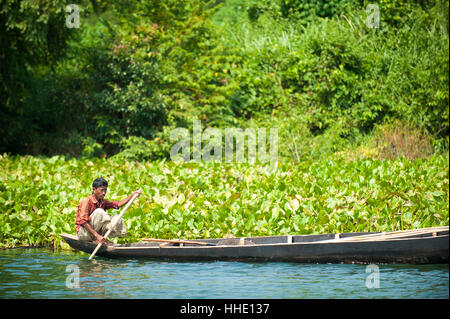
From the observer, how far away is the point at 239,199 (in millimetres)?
10867

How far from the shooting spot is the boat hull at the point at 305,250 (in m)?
8.14

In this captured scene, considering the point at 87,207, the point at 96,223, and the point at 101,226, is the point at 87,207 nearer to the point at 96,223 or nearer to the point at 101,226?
the point at 96,223

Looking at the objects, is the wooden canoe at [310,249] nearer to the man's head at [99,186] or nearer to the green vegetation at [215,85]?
the man's head at [99,186]

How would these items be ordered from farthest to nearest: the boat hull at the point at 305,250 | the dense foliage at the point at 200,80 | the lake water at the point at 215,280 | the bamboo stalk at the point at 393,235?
the dense foliage at the point at 200,80
the bamboo stalk at the point at 393,235
the boat hull at the point at 305,250
the lake water at the point at 215,280

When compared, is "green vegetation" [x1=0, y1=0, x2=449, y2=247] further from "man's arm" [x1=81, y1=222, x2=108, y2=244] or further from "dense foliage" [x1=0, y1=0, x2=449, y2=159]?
"man's arm" [x1=81, y1=222, x2=108, y2=244]

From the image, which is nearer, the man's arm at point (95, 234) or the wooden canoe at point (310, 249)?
the wooden canoe at point (310, 249)

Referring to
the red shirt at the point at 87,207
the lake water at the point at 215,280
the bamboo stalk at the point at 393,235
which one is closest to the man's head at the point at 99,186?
the red shirt at the point at 87,207

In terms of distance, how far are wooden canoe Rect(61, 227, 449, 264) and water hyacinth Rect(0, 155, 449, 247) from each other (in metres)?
0.61

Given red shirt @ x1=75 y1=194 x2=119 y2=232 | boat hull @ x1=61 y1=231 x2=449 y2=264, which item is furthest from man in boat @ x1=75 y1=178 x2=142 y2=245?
boat hull @ x1=61 y1=231 x2=449 y2=264

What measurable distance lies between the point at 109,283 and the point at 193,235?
7.20 feet

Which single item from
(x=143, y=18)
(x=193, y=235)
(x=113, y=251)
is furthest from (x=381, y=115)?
(x=113, y=251)

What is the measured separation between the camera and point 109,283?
802 cm

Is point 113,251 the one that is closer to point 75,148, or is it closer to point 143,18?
point 75,148

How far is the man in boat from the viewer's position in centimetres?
930
